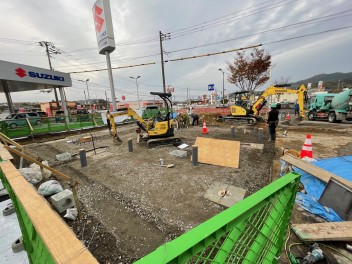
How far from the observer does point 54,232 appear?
0.96 m

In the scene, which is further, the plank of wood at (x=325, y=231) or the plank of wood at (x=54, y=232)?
the plank of wood at (x=325, y=231)

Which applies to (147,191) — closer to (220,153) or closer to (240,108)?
(220,153)

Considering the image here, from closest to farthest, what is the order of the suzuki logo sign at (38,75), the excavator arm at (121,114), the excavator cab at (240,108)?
1. the excavator arm at (121,114)
2. the suzuki logo sign at (38,75)
3. the excavator cab at (240,108)

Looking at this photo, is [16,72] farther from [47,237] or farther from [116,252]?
[47,237]

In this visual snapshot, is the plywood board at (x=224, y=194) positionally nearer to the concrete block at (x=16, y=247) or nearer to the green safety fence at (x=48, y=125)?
the concrete block at (x=16, y=247)

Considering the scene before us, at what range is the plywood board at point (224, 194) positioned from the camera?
386 centimetres

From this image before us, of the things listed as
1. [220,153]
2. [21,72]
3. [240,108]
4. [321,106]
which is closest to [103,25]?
[21,72]

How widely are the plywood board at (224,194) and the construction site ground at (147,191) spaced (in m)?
0.17

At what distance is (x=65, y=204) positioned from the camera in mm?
3750

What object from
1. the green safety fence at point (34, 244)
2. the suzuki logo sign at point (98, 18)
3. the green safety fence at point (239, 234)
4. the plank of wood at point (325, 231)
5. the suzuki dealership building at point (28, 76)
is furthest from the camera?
the suzuki logo sign at point (98, 18)

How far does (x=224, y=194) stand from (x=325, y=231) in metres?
1.95

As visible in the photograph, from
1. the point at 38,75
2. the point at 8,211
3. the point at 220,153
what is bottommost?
the point at 220,153

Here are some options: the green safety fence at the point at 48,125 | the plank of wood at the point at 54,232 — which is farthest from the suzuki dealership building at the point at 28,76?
the plank of wood at the point at 54,232

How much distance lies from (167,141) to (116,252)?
6440 mm
